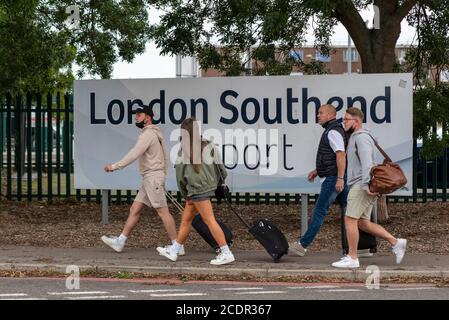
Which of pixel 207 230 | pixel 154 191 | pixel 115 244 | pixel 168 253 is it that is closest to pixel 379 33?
pixel 207 230

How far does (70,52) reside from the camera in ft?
63.1

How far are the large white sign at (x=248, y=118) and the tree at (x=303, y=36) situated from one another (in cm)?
103

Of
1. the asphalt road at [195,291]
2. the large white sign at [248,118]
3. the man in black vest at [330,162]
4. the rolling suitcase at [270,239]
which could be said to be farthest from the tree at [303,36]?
the asphalt road at [195,291]

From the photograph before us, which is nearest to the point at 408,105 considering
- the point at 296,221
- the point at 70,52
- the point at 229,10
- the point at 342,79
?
the point at 342,79

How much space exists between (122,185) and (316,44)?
5.02 meters

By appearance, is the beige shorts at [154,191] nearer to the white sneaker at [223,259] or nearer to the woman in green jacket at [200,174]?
the woman in green jacket at [200,174]

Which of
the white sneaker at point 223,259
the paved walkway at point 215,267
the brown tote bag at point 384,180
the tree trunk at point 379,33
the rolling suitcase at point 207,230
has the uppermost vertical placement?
the tree trunk at point 379,33

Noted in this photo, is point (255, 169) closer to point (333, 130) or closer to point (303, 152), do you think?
point (303, 152)

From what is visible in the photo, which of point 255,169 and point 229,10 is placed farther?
point 229,10

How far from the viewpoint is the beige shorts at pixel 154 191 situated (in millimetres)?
10188

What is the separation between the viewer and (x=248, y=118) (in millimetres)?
12102

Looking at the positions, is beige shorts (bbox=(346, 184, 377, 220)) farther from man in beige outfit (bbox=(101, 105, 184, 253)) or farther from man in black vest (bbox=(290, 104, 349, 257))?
man in beige outfit (bbox=(101, 105, 184, 253))

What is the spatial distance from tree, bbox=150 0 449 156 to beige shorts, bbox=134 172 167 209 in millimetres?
2682

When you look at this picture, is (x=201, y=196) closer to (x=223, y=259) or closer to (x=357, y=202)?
(x=223, y=259)
